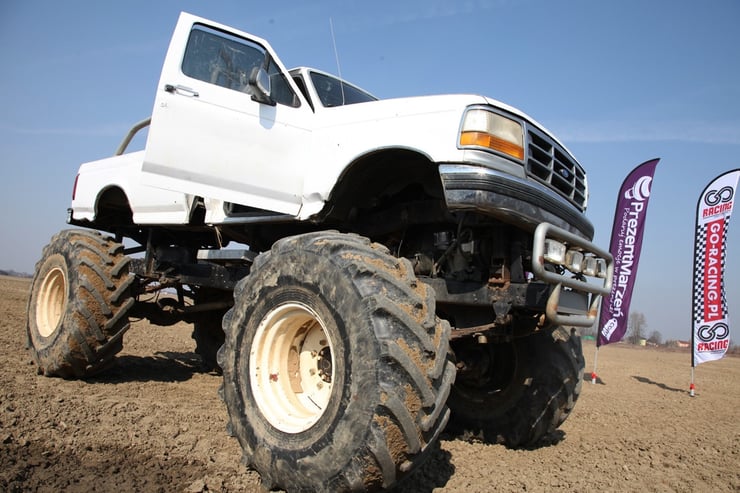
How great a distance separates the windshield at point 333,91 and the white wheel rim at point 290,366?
203 centimetres

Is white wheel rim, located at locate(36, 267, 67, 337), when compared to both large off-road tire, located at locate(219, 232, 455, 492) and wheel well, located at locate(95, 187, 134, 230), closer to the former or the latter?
wheel well, located at locate(95, 187, 134, 230)

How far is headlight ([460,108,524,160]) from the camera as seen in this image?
288 centimetres

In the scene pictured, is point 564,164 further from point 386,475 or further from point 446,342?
point 386,475

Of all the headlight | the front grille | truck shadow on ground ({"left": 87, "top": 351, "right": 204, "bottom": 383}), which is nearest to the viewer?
the headlight

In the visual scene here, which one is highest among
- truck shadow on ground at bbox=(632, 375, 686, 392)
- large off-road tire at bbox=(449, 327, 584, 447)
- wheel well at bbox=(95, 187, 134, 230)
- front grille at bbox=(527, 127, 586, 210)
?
front grille at bbox=(527, 127, 586, 210)

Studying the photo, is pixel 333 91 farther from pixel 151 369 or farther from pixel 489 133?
pixel 151 369

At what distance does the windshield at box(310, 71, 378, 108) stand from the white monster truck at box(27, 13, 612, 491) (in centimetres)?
2

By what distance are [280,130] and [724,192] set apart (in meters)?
9.43

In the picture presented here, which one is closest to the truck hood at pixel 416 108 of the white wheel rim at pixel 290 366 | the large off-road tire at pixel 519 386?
the white wheel rim at pixel 290 366

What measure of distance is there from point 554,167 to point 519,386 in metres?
1.75

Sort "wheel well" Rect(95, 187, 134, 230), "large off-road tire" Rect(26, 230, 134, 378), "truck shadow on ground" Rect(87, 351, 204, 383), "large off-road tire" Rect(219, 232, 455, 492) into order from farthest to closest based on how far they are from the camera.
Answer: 1. "wheel well" Rect(95, 187, 134, 230)
2. "truck shadow on ground" Rect(87, 351, 204, 383)
3. "large off-road tire" Rect(26, 230, 134, 378)
4. "large off-road tire" Rect(219, 232, 455, 492)

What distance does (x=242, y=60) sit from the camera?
157 inches

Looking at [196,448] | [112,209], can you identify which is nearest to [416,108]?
[196,448]

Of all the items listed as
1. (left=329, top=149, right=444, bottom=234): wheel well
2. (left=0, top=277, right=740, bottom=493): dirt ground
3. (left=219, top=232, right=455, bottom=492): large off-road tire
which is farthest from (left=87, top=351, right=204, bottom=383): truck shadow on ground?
(left=329, top=149, right=444, bottom=234): wheel well
